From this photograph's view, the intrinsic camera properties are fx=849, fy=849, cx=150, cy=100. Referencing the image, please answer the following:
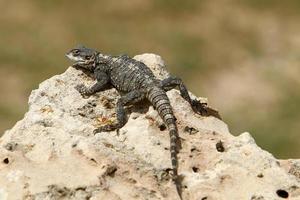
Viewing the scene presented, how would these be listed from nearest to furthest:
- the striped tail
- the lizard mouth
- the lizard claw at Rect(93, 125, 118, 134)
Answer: the striped tail
the lizard claw at Rect(93, 125, 118, 134)
the lizard mouth

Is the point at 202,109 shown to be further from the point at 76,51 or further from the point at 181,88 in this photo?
the point at 76,51

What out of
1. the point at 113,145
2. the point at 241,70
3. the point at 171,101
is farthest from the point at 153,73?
the point at 241,70

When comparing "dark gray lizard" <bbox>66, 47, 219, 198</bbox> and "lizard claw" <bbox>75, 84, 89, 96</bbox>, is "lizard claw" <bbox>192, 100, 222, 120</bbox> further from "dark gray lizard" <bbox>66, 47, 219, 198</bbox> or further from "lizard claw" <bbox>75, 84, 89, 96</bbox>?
"lizard claw" <bbox>75, 84, 89, 96</bbox>

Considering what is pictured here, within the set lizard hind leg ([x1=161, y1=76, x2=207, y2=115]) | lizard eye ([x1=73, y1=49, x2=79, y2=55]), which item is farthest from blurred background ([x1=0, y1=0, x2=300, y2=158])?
lizard hind leg ([x1=161, y1=76, x2=207, y2=115])

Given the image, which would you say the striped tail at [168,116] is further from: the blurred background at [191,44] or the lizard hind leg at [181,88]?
the blurred background at [191,44]

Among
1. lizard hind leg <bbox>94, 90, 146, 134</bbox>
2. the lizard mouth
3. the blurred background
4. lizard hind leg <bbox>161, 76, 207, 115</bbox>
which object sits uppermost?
the blurred background

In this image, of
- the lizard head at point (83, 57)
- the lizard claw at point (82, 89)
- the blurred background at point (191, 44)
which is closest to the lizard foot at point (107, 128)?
the lizard claw at point (82, 89)
